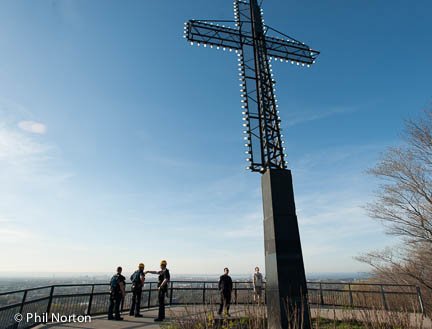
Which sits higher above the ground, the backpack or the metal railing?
the backpack

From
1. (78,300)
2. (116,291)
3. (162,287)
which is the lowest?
(78,300)

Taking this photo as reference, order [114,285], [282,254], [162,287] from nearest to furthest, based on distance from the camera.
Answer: [282,254] → [162,287] → [114,285]

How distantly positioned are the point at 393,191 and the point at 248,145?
1463 centimetres

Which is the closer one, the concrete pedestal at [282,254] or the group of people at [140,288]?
the concrete pedestal at [282,254]

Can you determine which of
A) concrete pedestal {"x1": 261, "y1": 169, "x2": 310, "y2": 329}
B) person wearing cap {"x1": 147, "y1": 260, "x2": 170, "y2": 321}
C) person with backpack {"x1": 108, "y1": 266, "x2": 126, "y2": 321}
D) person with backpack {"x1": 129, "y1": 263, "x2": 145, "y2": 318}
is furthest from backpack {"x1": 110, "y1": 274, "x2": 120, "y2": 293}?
concrete pedestal {"x1": 261, "y1": 169, "x2": 310, "y2": 329}

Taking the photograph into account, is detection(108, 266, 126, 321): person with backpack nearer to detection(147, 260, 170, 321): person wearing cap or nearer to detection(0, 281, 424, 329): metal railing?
detection(0, 281, 424, 329): metal railing

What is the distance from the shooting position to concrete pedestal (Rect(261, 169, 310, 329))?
7074mm

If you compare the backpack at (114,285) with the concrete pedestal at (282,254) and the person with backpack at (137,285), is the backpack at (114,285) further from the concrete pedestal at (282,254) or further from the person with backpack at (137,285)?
the concrete pedestal at (282,254)

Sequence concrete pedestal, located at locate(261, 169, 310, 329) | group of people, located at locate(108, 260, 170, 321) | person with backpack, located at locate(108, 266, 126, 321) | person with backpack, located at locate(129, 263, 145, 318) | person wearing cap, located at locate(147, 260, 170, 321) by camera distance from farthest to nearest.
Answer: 1. person with backpack, located at locate(129, 263, 145, 318)
2. person with backpack, located at locate(108, 266, 126, 321)
3. group of people, located at locate(108, 260, 170, 321)
4. person wearing cap, located at locate(147, 260, 170, 321)
5. concrete pedestal, located at locate(261, 169, 310, 329)

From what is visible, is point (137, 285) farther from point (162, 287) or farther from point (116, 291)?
point (162, 287)

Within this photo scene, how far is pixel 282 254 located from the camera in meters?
7.67

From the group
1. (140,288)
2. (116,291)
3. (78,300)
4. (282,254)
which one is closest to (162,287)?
(140,288)

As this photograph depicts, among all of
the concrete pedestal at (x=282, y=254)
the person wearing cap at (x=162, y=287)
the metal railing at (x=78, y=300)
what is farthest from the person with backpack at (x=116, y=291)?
the concrete pedestal at (x=282, y=254)

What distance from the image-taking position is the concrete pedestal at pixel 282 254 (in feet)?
23.2
